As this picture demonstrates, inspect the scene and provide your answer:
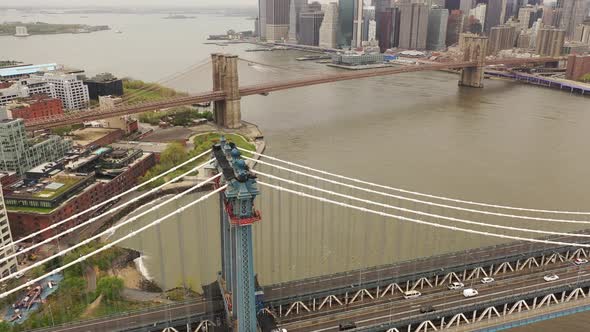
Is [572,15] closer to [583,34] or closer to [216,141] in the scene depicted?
[583,34]

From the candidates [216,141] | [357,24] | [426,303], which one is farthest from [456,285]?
[357,24]

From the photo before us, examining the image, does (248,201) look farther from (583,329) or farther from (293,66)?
(293,66)

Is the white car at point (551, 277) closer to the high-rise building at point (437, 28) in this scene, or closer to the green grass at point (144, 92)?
the green grass at point (144, 92)

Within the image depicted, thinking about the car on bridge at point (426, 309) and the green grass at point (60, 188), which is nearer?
the car on bridge at point (426, 309)

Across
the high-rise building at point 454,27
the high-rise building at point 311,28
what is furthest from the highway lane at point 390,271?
the high-rise building at point 311,28

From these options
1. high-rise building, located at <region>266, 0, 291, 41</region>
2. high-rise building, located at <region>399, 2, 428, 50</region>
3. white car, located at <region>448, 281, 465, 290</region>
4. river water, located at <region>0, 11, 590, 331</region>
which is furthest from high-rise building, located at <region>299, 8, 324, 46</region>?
white car, located at <region>448, 281, 465, 290</region>
